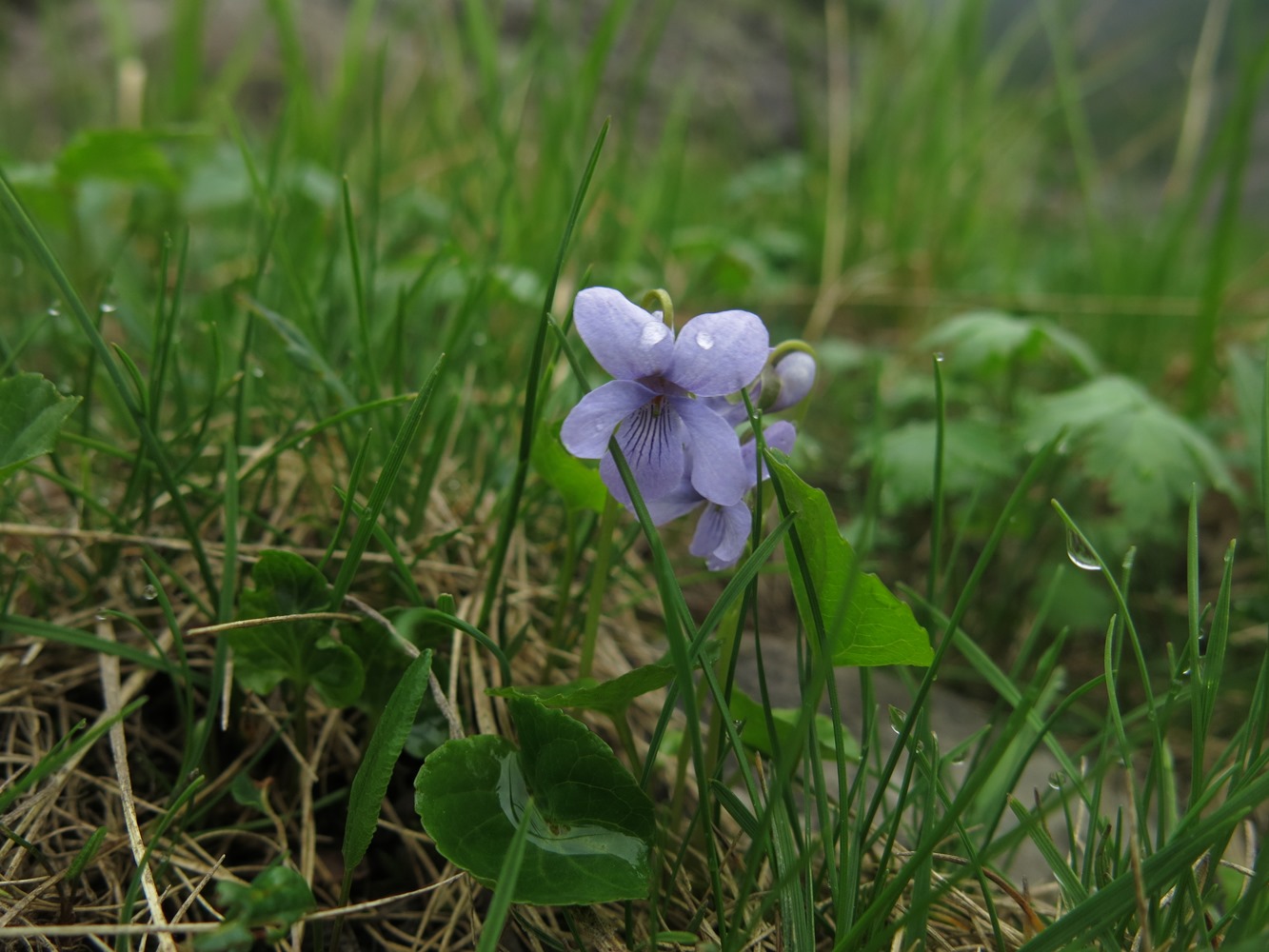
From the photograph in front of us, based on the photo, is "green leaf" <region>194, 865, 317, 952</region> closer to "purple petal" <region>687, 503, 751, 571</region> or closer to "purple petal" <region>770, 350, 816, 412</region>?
"purple petal" <region>687, 503, 751, 571</region>

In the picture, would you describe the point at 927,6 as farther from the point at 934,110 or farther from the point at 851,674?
the point at 851,674

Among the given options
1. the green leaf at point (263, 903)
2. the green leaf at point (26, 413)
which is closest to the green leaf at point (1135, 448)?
the green leaf at point (263, 903)

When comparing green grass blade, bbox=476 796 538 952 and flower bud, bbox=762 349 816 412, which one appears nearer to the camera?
green grass blade, bbox=476 796 538 952

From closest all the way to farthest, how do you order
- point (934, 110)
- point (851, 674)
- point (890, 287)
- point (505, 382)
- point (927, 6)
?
point (851, 674)
point (505, 382)
point (890, 287)
point (934, 110)
point (927, 6)

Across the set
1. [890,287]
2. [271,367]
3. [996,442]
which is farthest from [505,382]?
[890,287]

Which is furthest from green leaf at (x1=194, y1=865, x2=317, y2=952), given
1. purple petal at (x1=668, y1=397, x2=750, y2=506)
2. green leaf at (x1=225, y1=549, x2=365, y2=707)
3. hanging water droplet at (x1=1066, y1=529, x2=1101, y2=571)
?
hanging water droplet at (x1=1066, y1=529, x2=1101, y2=571)

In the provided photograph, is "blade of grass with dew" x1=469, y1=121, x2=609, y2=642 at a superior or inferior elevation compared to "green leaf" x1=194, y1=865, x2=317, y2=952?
superior
